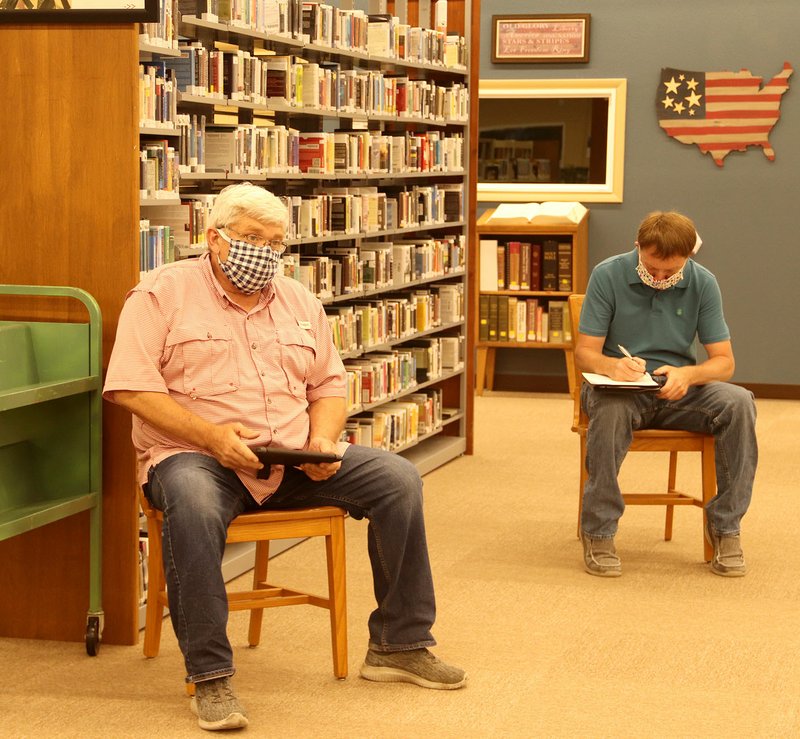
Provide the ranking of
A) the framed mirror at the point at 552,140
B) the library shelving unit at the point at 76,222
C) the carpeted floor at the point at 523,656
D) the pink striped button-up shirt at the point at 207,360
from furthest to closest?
the framed mirror at the point at 552,140
the library shelving unit at the point at 76,222
the pink striped button-up shirt at the point at 207,360
the carpeted floor at the point at 523,656

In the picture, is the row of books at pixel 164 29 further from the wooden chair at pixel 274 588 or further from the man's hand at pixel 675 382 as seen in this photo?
the man's hand at pixel 675 382

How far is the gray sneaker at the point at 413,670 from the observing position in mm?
3391

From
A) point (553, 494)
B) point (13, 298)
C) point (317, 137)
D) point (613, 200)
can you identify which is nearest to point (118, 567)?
point (13, 298)

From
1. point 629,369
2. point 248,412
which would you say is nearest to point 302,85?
point 629,369

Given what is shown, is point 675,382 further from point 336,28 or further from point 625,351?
point 336,28

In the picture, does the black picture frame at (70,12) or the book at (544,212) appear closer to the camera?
the black picture frame at (70,12)

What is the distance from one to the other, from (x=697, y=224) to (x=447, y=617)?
16.8ft

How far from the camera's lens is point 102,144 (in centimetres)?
354

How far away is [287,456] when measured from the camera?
10.6 ft

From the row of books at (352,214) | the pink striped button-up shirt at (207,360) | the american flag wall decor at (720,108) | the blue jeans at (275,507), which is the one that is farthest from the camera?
the american flag wall decor at (720,108)

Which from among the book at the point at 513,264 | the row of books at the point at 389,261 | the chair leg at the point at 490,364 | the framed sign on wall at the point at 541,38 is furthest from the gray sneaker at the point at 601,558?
the framed sign on wall at the point at 541,38

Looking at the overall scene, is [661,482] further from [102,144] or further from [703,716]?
[102,144]

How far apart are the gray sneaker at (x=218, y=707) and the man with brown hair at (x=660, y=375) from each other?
1.71m

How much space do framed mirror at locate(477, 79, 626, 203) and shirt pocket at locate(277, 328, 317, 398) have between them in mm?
5394
